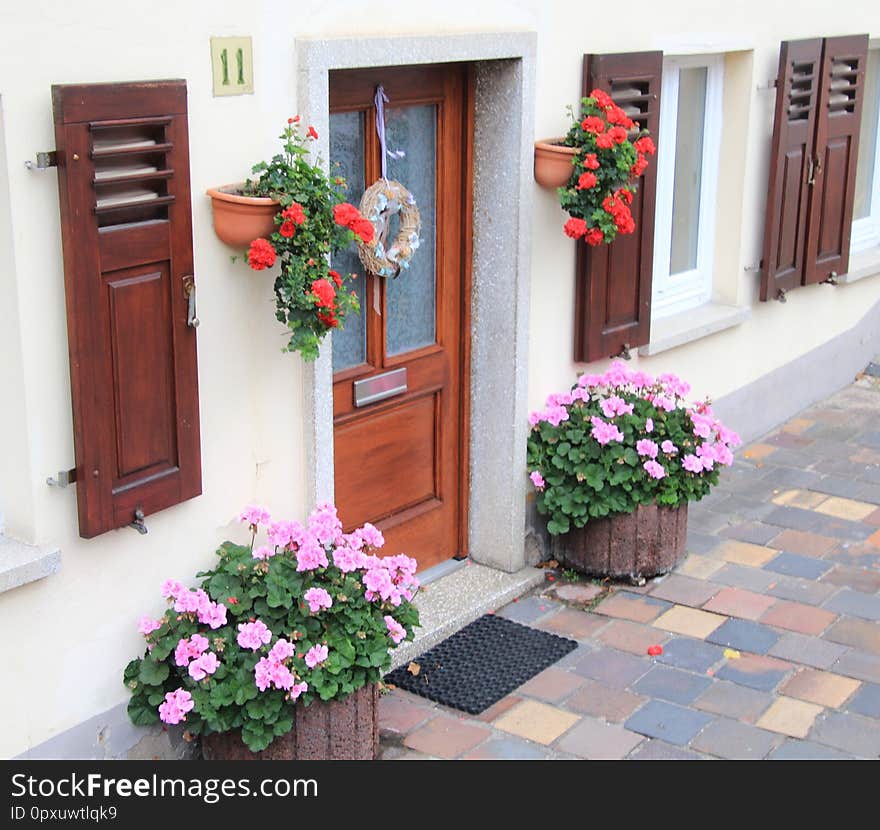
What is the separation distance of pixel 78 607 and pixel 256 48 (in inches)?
76.0

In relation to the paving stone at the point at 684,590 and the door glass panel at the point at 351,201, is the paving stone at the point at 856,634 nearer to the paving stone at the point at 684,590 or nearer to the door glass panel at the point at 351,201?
the paving stone at the point at 684,590

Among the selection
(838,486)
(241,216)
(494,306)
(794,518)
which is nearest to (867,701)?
(794,518)

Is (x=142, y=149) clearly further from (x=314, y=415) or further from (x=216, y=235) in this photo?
(x=314, y=415)

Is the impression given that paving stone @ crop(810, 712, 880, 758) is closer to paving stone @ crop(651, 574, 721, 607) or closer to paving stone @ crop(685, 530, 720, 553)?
paving stone @ crop(651, 574, 721, 607)

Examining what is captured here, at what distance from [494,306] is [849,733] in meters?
2.31

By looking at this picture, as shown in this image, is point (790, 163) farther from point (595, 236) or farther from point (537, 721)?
point (537, 721)

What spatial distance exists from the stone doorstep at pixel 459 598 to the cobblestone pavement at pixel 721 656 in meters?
→ 0.08

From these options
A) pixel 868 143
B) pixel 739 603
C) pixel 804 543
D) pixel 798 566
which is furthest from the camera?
pixel 868 143

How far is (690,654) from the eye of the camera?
5.48 metres

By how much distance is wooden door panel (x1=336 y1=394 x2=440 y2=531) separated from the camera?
5.46 metres

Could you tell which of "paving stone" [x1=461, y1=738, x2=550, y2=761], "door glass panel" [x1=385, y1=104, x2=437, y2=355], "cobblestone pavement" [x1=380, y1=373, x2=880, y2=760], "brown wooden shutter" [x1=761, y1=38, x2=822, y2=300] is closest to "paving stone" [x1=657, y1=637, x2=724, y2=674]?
"cobblestone pavement" [x1=380, y1=373, x2=880, y2=760]

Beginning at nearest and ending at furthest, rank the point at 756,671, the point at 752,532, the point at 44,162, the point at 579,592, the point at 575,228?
the point at 44,162 < the point at 756,671 < the point at 575,228 < the point at 579,592 < the point at 752,532

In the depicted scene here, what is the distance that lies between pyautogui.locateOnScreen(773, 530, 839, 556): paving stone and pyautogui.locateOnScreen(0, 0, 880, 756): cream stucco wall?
82.4 inches

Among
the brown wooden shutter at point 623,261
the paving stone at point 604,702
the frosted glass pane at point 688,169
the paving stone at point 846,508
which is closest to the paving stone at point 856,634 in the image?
the paving stone at point 604,702
